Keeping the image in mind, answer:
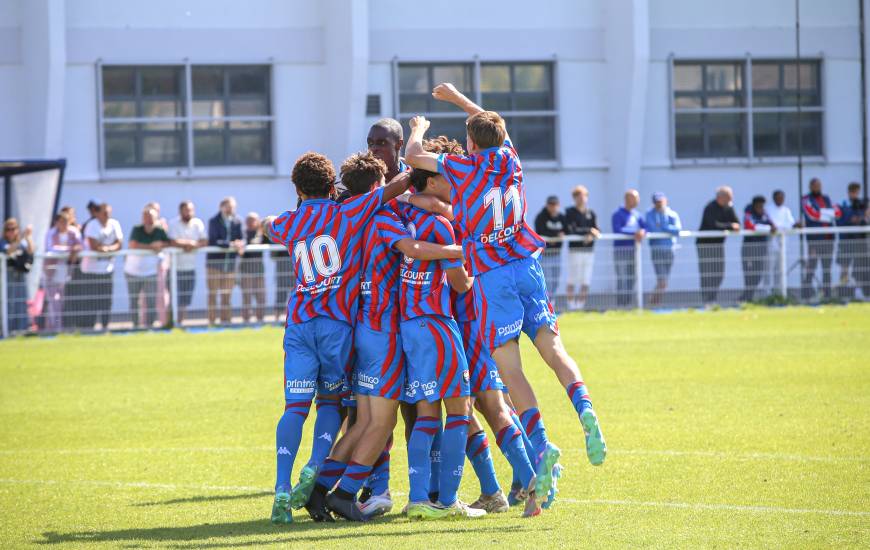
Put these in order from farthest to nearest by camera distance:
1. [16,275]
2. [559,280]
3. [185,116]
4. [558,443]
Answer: [185,116] → [559,280] → [16,275] → [558,443]

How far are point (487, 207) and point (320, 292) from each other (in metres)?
1.00

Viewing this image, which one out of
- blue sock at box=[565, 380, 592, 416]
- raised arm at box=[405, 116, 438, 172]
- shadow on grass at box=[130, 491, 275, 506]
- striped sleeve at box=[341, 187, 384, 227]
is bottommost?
shadow on grass at box=[130, 491, 275, 506]

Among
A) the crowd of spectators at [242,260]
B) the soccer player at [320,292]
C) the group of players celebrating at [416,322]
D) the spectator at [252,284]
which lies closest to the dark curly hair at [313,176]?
the group of players celebrating at [416,322]

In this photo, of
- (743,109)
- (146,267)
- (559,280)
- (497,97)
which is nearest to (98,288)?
(146,267)

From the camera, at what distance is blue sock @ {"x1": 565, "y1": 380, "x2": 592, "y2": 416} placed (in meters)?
7.07

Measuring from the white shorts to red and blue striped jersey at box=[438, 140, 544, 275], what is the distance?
14.7 meters

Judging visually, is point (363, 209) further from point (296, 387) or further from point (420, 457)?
point (420, 457)

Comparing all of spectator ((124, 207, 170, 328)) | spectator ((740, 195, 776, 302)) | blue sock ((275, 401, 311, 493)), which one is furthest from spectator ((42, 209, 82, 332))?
blue sock ((275, 401, 311, 493))

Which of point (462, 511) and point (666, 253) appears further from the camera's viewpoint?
point (666, 253)

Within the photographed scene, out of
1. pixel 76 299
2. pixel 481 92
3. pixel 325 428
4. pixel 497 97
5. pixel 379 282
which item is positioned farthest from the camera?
pixel 497 97

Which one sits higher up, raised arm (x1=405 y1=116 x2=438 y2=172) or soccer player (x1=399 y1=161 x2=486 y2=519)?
raised arm (x1=405 y1=116 x2=438 y2=172)

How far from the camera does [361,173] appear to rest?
7371 millimetres

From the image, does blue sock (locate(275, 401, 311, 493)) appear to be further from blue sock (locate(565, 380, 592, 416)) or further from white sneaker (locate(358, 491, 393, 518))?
blue sock (locate(565, 380, 592, 416))

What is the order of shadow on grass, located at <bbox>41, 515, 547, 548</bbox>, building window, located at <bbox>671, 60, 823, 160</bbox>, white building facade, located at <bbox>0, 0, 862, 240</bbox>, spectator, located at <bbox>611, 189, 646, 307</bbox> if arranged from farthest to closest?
building window, located at <bbox>671, 60, 823, 160</bbox> → white building facade, located at <bbox>0, 0, 862, 240</bbox> → spectator, located at <bbox>611, 189, 646, 307</bbox> → shadow on grass, located at <bbox>41, 515, 547, 548</bbox>
